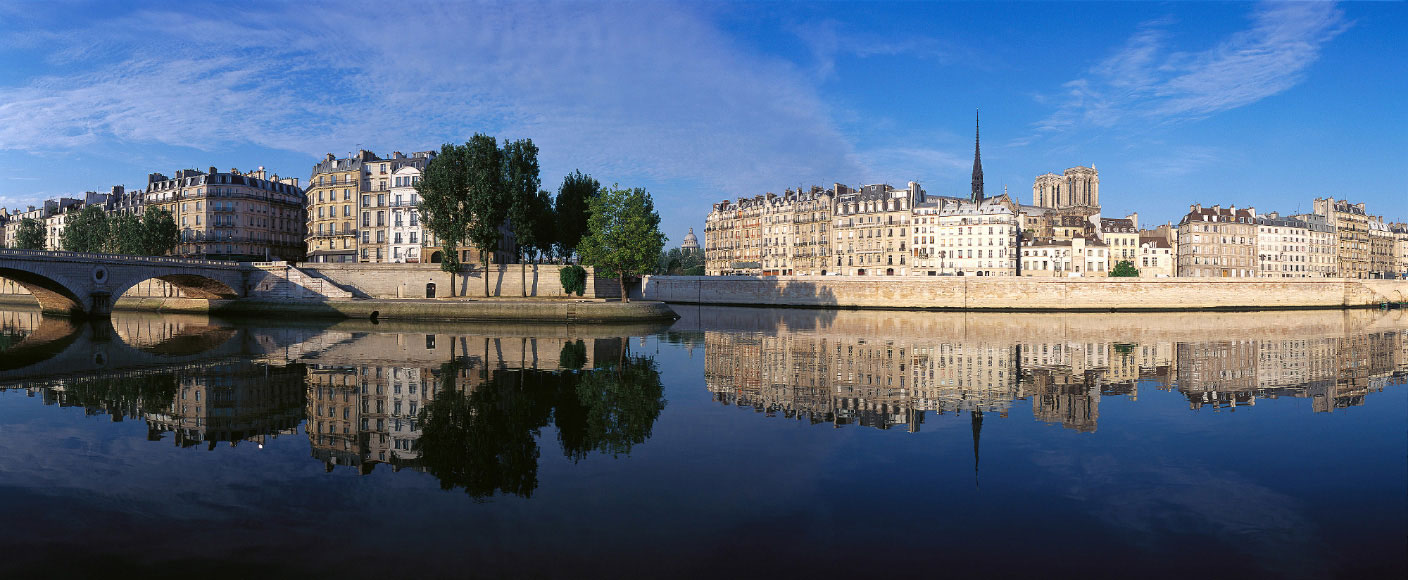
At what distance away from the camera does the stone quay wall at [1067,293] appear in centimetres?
6556

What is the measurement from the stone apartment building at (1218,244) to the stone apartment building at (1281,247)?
4.65 feet

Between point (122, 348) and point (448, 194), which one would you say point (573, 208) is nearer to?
point (448, 194)

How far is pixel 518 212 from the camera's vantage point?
53469 millimetres

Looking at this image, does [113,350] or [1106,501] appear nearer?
[1106,501]

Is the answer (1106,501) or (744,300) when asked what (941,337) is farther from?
(744,300)

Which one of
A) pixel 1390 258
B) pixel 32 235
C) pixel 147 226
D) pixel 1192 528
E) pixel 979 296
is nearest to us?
pixel 1192 528

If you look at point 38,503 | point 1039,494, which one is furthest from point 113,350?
point 1039,494

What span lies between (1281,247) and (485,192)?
116 meters

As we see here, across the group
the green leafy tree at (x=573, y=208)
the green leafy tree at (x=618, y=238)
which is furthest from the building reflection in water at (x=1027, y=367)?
the green leafy tree at (x=573, y=208)

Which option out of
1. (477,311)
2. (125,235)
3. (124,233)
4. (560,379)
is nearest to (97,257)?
(477,311)

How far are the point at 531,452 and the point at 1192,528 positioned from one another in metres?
9.06

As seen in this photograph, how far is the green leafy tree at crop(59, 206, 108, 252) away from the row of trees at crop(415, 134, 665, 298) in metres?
39.9

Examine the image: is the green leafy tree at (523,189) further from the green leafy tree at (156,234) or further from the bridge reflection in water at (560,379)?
the green leafy tree at (156,234)

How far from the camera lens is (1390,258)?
5059 inches
